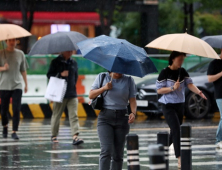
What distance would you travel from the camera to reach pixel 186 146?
24.0ft

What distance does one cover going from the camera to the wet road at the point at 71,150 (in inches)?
351

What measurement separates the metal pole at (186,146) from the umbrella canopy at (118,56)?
0.81 m

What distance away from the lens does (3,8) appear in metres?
29.7

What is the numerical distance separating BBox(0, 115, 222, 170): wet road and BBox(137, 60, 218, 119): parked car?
115 centimetres

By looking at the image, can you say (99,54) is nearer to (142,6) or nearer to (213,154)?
(213,154)

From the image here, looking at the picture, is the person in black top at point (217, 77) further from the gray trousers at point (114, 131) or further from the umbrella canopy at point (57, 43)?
the gray trousers at point (114, 131)

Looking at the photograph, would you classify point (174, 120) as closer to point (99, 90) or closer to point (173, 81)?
point (173, 81)

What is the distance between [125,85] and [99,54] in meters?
0.49

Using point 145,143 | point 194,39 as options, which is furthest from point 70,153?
point 194,39

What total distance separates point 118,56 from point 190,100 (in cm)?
941

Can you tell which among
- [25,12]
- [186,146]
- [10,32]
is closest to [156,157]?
[186,146]

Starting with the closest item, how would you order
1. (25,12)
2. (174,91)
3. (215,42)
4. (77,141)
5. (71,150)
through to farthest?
1. (174,91)
2. (215,42)
3. (71,150)
4. (77,141)
5. (25,12)

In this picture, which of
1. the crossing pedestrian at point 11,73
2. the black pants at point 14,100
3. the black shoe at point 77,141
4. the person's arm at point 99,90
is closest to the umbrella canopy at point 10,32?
the crossing pedestrian at point 11,73

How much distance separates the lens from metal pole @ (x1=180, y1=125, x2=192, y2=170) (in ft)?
23.7
